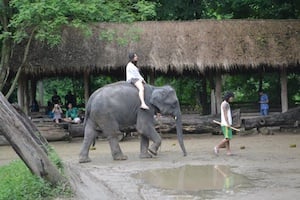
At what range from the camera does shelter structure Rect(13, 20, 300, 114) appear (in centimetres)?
→ 1941

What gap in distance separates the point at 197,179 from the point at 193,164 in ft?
5.77

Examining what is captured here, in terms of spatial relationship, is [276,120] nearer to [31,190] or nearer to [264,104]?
[264,104]

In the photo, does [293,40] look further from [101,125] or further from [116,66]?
[101,125]

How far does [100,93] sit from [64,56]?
651cm

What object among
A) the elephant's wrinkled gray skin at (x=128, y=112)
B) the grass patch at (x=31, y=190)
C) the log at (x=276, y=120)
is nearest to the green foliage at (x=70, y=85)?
the log at (x=276, y=120)

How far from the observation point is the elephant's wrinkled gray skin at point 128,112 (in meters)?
13.1

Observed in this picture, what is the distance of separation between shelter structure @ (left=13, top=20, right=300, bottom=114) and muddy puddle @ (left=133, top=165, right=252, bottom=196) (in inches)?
343

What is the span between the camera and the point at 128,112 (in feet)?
43.7

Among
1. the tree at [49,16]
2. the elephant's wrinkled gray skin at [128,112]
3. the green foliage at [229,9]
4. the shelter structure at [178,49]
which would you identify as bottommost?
the elephant's wrinkled gray skin at [128,112]

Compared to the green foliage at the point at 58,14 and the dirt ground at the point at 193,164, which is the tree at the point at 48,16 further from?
the dirt ground at the point at 193,164

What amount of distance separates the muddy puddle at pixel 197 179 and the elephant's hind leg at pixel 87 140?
235cm

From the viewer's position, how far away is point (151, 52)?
19672 mm

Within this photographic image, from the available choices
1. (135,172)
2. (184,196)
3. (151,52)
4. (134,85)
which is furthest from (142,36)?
(184,196)

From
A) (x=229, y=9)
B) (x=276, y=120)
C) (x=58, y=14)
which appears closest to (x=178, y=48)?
(x=276, y=120)
